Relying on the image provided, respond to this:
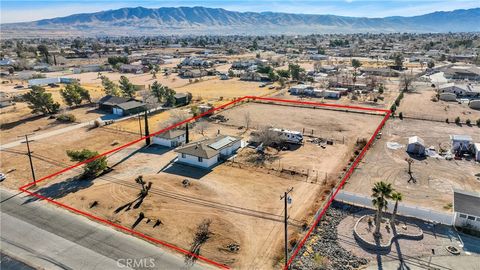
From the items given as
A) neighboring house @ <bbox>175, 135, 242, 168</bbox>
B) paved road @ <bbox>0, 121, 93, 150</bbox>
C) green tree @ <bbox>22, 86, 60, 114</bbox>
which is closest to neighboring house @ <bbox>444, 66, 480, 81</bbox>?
neighboring house @ <bbox>175, 135, 242, 168</bbox>


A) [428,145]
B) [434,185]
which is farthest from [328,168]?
[428,145]

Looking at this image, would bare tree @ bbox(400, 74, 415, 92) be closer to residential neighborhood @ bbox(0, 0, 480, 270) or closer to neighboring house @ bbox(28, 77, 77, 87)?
residential neighborhood @ bbox(0, 0, 480, 270)

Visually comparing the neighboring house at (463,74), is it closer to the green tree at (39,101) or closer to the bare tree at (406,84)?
the bare tree at (406,84)

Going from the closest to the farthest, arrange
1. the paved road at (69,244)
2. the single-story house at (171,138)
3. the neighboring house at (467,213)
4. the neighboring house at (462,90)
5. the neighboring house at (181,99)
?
the paved road at (69,244), the neighboring house at (467,213), the single-story house at (171,138), the neighboring house at (181,99), the neighboring house at (462,90)

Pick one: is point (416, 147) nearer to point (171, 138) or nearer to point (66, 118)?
point (171, 138)

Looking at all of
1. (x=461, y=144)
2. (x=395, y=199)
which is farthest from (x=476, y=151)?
(x=395, y=199)

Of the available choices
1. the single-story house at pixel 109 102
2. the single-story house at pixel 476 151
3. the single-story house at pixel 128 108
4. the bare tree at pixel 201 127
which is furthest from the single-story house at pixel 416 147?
the single-story house at pixel 109 102
